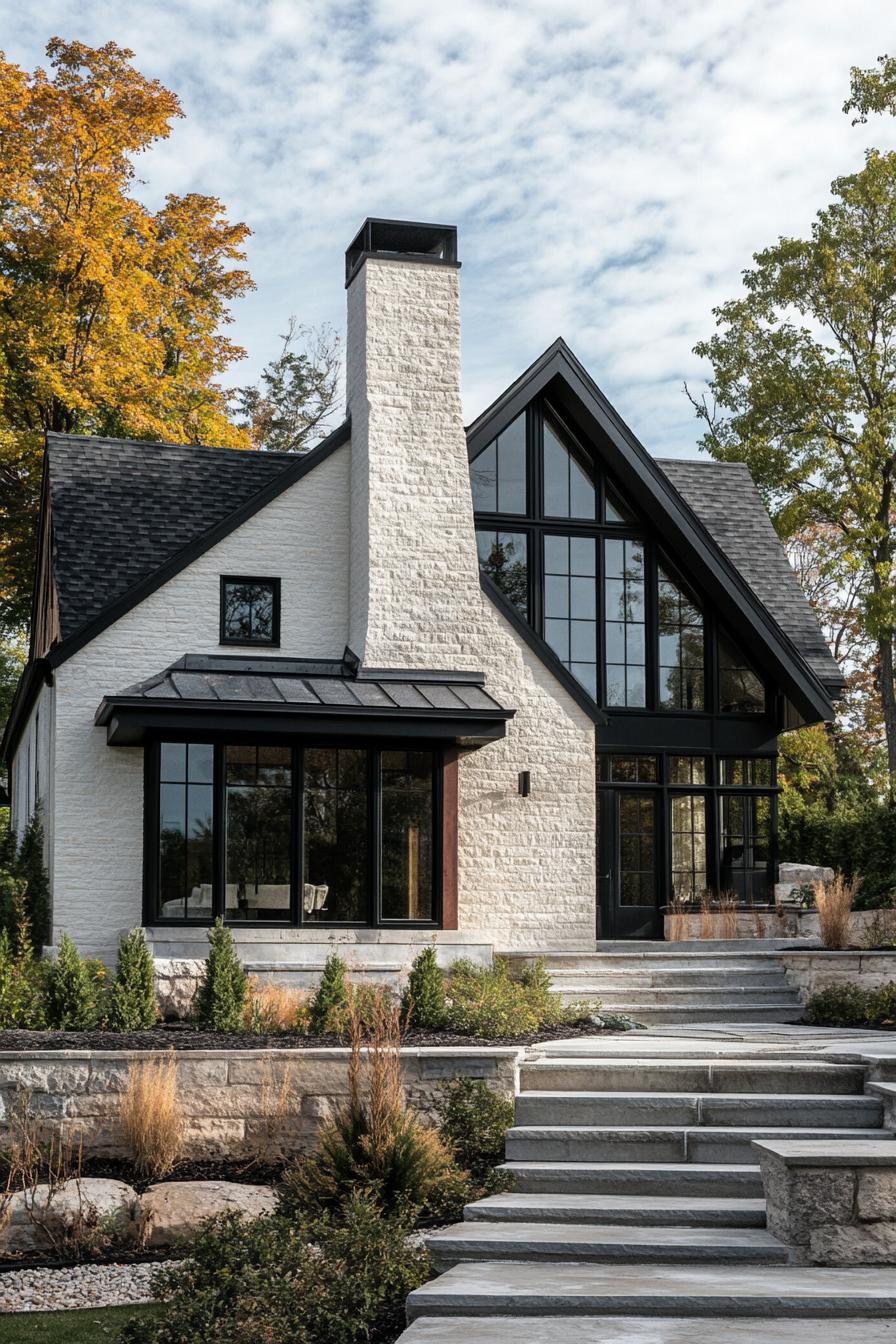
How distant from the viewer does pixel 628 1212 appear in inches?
310

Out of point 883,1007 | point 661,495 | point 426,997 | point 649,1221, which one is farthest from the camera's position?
point 661,495

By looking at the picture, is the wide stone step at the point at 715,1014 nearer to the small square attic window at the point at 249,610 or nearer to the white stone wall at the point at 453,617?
the white stone wall at the point at 453,617

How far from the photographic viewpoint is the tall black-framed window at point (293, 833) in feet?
49.5

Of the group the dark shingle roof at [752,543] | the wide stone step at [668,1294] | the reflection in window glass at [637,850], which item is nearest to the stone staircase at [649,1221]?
the wide stone step at [668,1294]

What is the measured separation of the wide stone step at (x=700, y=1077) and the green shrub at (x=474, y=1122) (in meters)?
0.41

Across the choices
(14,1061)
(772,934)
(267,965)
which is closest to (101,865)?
(267,965)

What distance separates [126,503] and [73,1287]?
10.9 m

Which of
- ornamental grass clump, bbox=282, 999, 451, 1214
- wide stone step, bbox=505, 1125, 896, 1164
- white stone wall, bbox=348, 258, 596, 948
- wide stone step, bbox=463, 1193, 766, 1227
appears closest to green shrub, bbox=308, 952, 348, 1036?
ornamental grass clump, bbox=282, 999, 451, 1214

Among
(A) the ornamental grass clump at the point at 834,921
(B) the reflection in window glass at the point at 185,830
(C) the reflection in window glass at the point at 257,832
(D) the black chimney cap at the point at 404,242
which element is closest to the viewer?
(A) the ornamental grass clump at the point at 834,921

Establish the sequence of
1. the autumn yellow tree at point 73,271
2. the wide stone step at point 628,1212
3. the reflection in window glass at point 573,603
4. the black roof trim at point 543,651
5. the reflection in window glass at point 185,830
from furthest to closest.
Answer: the autumn yellow tree at point 73,271
the reflection in window glass at point 573,603
the black roof trim at point 543,651
the reflection in window glass at point 185,830
the wide stone step at point 628,1212

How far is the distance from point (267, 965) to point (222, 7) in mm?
8310

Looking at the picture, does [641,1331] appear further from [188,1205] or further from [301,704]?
[301,704]

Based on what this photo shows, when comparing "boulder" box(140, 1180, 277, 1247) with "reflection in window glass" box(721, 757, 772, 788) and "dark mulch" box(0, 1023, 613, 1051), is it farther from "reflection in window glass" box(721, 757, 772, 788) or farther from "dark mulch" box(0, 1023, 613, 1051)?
"reflection in window glass" box(721, 757, 772, 788)

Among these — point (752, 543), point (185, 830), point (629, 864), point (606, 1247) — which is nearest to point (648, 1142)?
point (606, 1247)
